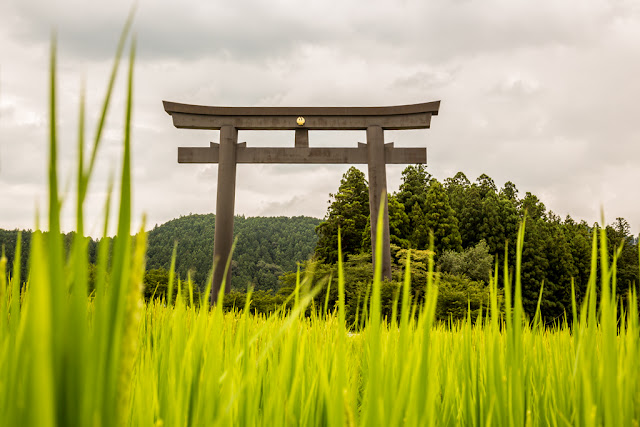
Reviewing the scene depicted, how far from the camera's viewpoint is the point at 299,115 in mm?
8070

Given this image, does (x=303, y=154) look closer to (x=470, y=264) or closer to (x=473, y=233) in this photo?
(x=470, y=264)

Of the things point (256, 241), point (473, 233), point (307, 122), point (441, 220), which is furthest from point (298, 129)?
point (256, 241)

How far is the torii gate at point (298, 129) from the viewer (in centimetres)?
795

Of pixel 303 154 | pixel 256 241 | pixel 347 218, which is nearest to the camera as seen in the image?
pixel 303 154

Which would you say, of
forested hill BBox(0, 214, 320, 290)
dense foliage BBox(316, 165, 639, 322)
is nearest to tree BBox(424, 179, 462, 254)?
dense foliage BBox(316, 165, 639, 322)

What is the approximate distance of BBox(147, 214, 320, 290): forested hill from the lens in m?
26.5

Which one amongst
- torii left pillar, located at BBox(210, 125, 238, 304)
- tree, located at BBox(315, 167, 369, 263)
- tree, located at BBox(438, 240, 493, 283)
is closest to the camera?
torii left pillar, located at BBox(210, 125, 238, 304)

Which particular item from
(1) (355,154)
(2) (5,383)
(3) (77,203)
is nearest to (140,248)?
(3) (77,203)

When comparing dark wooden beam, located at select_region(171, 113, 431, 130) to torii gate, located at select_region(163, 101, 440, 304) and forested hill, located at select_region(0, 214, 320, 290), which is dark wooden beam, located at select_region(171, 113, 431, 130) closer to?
torii gate, located at select_region(163, 101, 440, 304)

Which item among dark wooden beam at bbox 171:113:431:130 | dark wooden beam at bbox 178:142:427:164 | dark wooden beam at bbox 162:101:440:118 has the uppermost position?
dark wooden beam at bbox 162:101:440:118

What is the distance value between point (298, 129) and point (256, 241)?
24634 millimetres

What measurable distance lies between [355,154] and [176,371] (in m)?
7.51

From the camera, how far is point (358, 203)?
18.1 metres

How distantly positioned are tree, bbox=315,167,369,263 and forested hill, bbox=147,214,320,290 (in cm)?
707
